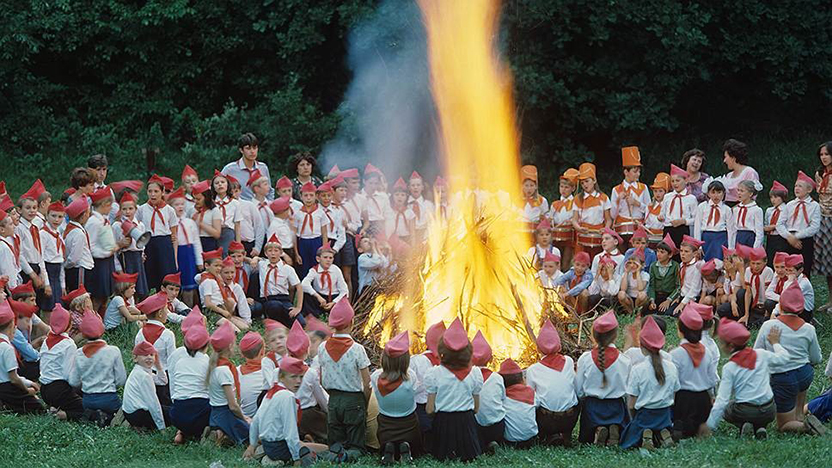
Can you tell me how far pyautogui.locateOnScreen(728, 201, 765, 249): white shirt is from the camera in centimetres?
1513

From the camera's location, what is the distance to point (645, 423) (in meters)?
10.0

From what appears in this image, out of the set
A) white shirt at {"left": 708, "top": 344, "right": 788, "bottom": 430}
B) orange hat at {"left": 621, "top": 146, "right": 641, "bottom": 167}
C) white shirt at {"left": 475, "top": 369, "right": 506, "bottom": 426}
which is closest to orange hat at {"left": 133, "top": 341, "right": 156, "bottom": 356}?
white shirt at {"left": 475, "top": 369, "right": 506, "bottom": 426}

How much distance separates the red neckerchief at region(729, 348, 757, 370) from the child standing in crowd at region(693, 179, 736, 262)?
5527 millimetres

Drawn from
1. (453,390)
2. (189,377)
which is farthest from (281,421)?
(453,390)

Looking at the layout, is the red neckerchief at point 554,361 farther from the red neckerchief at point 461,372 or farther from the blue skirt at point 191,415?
the blue skirt at point 191,415

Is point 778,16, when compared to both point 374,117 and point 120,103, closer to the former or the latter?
point 374,117

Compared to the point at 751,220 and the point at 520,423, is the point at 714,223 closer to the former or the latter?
the point at 751,220

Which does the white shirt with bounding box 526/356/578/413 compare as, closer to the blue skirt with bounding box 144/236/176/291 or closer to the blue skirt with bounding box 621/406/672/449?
the blue skirt with bounding box 621/406/672/449

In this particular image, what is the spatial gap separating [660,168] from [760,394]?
14.1 m

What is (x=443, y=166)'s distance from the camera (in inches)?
883

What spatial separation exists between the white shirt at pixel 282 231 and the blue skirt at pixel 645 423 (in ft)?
21.9

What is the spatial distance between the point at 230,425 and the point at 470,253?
10.9ft

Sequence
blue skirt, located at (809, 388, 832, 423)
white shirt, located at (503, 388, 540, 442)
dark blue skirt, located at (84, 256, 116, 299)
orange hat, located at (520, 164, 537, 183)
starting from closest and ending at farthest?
white shirt, located at (503, 388, 540, 442)
blue skirt, located at (809, 388, 832, 423)
dark blue skirt, located at (84, 256, 116, 299)
orange hat, located at (520, 164, 537, 183)

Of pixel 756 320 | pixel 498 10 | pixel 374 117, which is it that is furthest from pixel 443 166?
pixel 756 320
